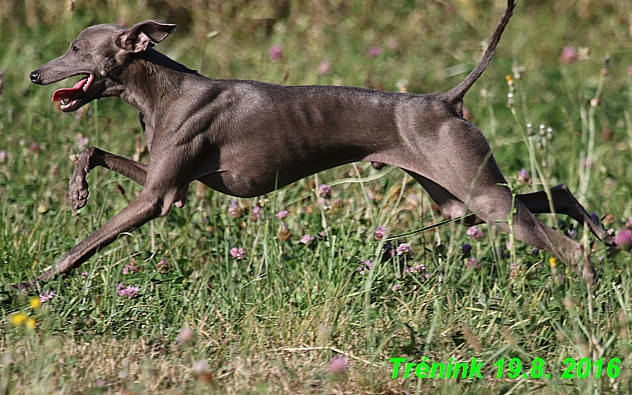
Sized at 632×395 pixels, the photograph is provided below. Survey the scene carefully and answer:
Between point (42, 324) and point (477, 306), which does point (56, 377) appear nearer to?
point (42, 324)

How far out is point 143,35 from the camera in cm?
407

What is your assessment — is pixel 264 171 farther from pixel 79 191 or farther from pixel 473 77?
pixel 473 77

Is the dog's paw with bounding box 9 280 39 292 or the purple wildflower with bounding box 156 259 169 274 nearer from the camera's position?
A: the dog's paw with bounding box 9 280 39 292

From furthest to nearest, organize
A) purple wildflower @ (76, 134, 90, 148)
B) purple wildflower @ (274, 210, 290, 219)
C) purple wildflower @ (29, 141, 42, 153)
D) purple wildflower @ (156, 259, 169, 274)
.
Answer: purple wildflower @ (29, 141, 42, 153) < purple wildflower @ (76, 134, 90, 148) < purple wildflower @ (274, 210, 290, 219) < purple wildflower @ (156, 259, 169, 274)

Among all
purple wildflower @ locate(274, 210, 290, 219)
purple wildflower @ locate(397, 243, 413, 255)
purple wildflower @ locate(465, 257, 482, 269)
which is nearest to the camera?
purple wildflower @ locate(397, 243, 413, 255)

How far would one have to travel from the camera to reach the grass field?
3523 mm

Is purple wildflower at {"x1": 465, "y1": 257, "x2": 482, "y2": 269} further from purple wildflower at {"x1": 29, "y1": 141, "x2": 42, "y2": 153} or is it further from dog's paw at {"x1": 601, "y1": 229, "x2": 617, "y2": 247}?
purple wildflower at {"x1": 29, "y1": 141, "x2": 42, "y2": 153}

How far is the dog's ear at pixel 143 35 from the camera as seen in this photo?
4.05m

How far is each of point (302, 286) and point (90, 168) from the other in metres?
1.06

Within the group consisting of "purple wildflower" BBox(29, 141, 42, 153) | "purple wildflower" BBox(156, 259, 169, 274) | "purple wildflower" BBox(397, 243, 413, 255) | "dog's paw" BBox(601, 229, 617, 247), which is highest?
"dog's paw" BBox(601, 229, 617, 247)

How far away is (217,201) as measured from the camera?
17.5 feet

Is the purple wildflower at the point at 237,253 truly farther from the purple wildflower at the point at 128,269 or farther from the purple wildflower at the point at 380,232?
the purple wildflower at the point at 380,232

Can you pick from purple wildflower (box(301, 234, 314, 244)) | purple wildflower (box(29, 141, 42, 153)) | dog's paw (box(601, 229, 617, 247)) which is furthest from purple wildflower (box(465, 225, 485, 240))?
purple wildflower (box(29, 141, 42, 153))

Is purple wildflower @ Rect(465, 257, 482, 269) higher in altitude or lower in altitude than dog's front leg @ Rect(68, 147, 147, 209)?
lower
